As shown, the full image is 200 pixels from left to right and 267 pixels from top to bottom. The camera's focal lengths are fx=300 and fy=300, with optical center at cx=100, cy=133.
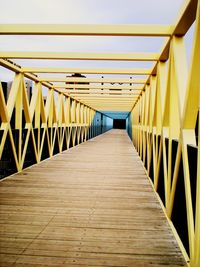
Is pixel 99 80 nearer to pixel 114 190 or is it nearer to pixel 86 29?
pixel 114 190

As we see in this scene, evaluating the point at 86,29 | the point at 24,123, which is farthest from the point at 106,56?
the point at 24,123

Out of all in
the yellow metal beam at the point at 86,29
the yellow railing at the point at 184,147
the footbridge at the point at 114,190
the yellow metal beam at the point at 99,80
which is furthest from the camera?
the yellow metal beam at the point at 99,80

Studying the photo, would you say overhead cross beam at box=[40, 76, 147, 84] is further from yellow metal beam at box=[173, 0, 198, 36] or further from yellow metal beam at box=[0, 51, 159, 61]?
yellow metal beam at box=[173, 0, 198, 36]

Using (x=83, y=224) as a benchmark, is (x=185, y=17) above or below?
above

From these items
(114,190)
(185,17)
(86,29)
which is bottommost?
(114,190)

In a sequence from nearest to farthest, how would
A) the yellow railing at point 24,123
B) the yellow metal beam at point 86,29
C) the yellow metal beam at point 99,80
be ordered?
the yellow metal beam at point 86,29
the yellow railing at point 24,123
the yellow metal beam at point 99,80

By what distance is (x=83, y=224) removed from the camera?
3688mm

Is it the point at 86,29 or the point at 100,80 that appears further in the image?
the point at 100,80

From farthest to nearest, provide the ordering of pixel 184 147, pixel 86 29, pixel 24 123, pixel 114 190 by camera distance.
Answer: pixel 24 123
pixel 114 190
pixel 86 29
pixel 184 147

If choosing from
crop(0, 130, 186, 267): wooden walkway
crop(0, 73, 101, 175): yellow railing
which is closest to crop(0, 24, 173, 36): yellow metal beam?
crop(0, 73, 101, 175): yellow railing

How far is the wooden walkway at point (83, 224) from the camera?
2.79 meters

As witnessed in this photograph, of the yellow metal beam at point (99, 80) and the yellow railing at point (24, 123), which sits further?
the yellow metal beam at point (99, 80)

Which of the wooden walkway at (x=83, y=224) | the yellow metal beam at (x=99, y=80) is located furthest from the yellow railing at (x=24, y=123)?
the wooden walkway at (x=83, y=224)

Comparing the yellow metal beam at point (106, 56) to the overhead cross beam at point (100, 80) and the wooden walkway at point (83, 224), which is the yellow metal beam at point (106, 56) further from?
the overhead cross beam at point (100, 80)
